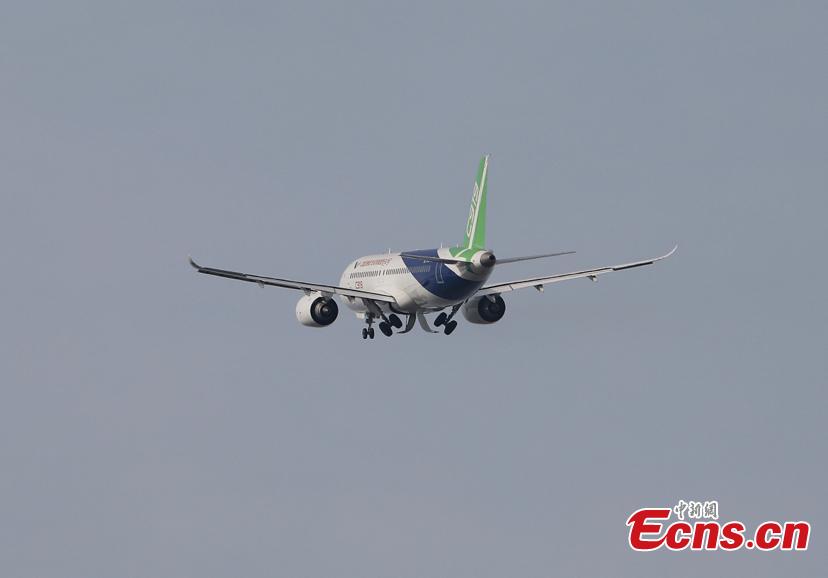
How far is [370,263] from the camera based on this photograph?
12612 cm

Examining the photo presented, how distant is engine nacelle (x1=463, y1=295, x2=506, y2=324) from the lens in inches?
4756

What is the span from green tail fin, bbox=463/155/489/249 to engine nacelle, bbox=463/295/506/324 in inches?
224

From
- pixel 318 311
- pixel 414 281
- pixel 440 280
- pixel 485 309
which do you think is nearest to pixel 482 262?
pixel 440 280

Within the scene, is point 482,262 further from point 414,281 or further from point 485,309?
point 485,309

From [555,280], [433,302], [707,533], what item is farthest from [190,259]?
[707,533]

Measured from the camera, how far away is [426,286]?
115688mm

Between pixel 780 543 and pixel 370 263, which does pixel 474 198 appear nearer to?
pixel 370 263

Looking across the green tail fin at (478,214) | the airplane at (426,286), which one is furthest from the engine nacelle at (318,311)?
the green tail fin at (478,214)

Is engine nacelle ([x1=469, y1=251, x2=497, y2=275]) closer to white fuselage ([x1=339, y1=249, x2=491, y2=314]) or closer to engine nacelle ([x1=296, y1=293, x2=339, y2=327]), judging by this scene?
white fuselage ([x1=339, y1=249, x2=491, y2=314])

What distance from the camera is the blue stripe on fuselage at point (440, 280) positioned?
4449 inches

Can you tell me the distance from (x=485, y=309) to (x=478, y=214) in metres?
7.59

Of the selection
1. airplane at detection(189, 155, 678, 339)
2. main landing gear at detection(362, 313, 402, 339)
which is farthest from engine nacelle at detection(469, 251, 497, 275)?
main landing gear at detection(362, 313, 402, 339)

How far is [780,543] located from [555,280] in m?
34.4

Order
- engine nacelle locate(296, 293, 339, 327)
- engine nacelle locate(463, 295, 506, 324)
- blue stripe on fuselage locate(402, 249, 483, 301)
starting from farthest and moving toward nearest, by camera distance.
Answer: engine nacelle locate(296, 293, 339, 327), engine nacelle locate(463, 295, 506, 324), blue stripe on fuselage locate(402, 249, 483, 301)
